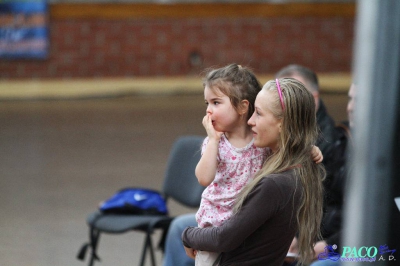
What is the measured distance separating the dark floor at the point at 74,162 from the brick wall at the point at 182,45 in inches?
29.4

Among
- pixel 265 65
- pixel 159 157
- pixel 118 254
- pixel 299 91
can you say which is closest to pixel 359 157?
pixel 299 91

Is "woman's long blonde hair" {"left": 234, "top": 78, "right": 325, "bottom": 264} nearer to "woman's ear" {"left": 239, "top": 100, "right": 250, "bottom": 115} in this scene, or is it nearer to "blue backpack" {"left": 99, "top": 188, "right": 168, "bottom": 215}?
"woman's ear" {"left": 239, "top": 100, "right": 250, "bottom": 115}

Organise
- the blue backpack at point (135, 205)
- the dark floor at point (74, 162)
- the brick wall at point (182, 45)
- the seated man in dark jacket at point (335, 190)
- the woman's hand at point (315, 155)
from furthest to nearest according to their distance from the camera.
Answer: the brick wall at point (182, 45)
the dark floor at point (74, 162)
the blue backpack at point (135, 205)
the seated man in dark jacket at point (335, 190)
the woman's hand at point (315, 155)

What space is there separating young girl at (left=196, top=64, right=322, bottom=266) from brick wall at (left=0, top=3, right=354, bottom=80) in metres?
9.94

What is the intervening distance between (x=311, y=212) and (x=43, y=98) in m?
10.4

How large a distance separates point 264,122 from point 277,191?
0.74 feet

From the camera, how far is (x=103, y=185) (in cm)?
649

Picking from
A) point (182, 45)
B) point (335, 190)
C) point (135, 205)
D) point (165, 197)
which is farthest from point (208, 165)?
point (182, 45)

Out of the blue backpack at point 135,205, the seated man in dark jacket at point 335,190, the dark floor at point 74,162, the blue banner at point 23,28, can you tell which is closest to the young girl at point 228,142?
the seated man in dark jacket at point 335,190

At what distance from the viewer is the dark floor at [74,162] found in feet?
16.0

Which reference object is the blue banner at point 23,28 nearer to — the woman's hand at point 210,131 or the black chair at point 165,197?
the black chair at point 165,197

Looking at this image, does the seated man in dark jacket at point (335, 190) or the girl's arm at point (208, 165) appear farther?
the seated man in dark jacket at point (335, 190)

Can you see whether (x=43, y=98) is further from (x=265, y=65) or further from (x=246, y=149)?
(x=246, y=149)

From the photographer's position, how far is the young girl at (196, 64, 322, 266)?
2.21m
